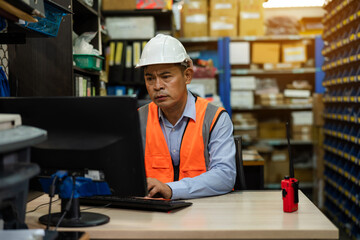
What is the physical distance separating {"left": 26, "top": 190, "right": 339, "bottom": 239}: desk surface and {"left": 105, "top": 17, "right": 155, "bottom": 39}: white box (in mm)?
3349

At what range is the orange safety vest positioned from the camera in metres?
2.09

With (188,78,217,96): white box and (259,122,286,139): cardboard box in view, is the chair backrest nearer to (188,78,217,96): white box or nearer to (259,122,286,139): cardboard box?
(188,78,217,96): white box

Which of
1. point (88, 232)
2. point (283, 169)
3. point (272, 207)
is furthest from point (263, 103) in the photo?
point (88, 232)

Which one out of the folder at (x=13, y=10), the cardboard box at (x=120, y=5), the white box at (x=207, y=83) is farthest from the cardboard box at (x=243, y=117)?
the folder at (x=13, y=10)

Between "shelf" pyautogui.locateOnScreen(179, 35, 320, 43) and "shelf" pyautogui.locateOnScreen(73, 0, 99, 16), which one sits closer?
"shelf" pyautogui.locateOnScreen(73, 0, 99, 16)

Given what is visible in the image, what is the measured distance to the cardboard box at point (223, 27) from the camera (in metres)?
6.04

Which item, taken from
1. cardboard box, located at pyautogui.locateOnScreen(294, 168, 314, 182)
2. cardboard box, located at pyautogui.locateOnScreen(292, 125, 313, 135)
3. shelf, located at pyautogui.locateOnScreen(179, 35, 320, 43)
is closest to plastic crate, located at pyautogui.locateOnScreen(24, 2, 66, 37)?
shelf, located at pyautogui.locateOnScreen(179, 35, 320, 43)

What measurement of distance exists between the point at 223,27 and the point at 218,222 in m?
4.99

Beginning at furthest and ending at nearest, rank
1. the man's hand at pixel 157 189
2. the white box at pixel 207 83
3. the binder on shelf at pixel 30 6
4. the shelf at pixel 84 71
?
the white box at pixel 207 83 → the shelf at pixel 84 71 → the man's hand at pixel 157 189 → the binder on shelf at pixel 30 6

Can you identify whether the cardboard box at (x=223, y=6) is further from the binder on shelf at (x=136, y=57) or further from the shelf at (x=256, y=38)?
the binder on shelf at (x=136, y=57)

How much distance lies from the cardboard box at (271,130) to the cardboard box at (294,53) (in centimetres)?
94

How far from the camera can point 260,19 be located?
239 inches

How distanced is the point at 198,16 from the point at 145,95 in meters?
1.77

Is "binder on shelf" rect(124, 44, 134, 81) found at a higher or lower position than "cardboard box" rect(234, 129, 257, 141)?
higher
